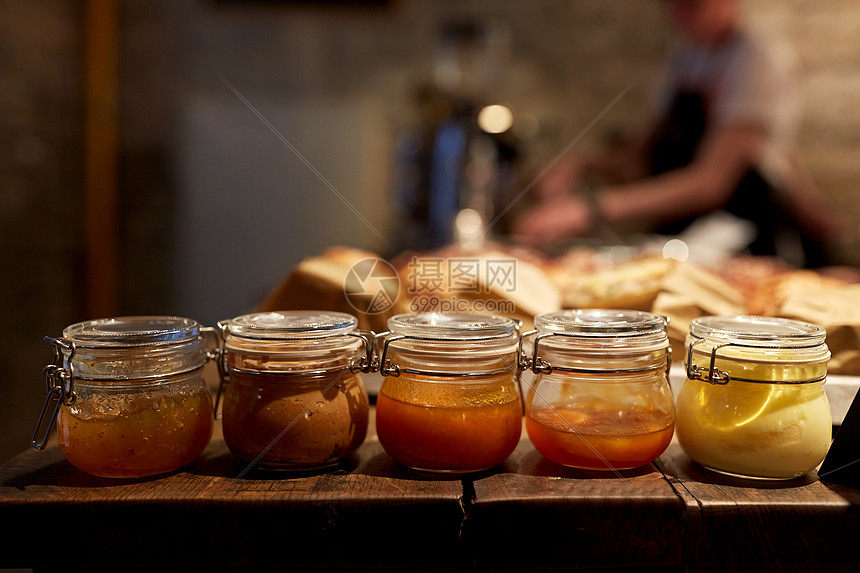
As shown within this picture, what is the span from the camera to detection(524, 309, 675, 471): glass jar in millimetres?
735

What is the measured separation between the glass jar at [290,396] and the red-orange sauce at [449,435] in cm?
6

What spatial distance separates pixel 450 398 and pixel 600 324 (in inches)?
7.9

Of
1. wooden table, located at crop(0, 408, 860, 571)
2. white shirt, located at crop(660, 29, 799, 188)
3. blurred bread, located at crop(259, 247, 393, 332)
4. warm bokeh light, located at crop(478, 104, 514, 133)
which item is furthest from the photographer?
warm bokeh light, located at crop(478, 104, 514, 133)

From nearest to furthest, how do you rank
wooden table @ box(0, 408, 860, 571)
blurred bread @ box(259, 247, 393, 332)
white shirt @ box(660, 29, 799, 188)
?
wooden table @ box(0, 408, 860, 571), blurred bread @ box(259, 247, 393, 332), white shirt @ box(660, 29, 799, 188)

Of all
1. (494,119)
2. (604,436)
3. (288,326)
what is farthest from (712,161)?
(288,326)

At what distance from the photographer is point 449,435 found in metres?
0.72

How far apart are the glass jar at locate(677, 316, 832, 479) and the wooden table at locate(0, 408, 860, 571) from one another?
0.19ft

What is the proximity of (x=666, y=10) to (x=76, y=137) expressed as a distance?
3.20 m

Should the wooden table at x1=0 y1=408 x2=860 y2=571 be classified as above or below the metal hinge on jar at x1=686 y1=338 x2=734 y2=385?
below

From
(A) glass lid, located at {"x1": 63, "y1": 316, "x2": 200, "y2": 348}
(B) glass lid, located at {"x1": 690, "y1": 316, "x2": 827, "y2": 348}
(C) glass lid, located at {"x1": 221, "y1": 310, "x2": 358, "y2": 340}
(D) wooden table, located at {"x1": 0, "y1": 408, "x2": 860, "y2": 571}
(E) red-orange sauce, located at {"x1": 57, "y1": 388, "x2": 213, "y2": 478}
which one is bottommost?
(D) wooden table, located at {"x1": 0, "y1": 408, "x2": 860, "y2": 571}

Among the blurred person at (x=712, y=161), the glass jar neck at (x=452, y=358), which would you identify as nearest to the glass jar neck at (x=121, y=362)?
the glass jar neck at (x=452, y=358)

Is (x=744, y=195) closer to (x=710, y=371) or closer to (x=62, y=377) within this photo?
(x=710, y=371)

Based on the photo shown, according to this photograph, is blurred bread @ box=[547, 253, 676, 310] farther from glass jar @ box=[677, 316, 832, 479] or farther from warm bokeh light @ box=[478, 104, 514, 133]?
warm bokeh light @ box=[478, 104, 514, 133]

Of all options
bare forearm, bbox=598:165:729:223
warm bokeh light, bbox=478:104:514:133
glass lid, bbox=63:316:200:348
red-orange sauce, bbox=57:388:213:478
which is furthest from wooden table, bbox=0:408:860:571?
Answer: warm bokeh light, bbox=478:104:514:133
